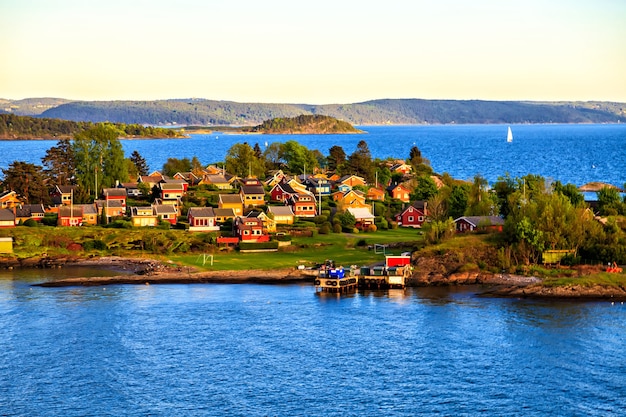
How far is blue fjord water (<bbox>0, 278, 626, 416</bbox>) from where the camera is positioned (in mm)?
35094

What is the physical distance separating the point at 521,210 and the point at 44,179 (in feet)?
177

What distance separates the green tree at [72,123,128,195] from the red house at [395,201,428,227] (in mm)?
32992

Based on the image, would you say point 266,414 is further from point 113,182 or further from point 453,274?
point 113,182

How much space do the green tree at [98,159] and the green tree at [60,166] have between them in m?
1.54

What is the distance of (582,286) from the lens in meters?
53.7

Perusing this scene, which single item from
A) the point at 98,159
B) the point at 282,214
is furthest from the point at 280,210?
the point at 98,159

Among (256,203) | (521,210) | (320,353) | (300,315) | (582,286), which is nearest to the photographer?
(320,353)

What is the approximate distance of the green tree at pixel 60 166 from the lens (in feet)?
305

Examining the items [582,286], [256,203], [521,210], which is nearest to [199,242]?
[256,203]

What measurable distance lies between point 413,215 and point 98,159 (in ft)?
120

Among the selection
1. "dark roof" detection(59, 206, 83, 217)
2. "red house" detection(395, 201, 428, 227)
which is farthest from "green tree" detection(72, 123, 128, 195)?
"red house" detection(395, 201, 428, 227)

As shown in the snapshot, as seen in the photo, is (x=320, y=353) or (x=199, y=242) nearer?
(x=320, y=353)

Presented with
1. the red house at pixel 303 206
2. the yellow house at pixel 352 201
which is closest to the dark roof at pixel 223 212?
the red house at pixel 303 206

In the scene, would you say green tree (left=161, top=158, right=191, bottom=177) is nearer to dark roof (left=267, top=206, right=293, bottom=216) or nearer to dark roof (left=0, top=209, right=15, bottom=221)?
dark roof (left=267, top=206, right=293, bottom=216)
